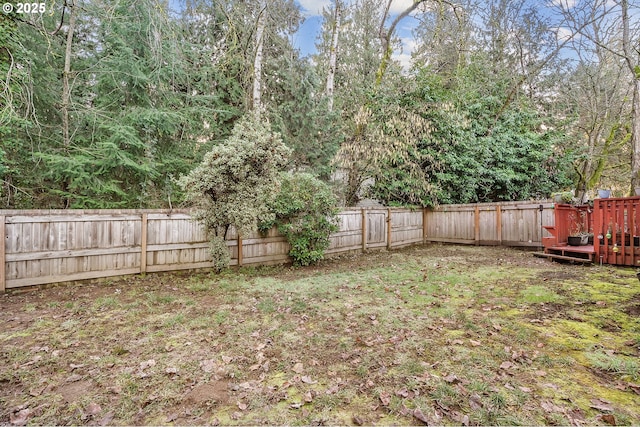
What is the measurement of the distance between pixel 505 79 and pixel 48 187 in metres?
16.4

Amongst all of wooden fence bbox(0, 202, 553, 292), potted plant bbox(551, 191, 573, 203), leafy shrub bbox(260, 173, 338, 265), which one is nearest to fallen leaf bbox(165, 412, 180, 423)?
wooden fence bbox(0, 202, 553, 292)

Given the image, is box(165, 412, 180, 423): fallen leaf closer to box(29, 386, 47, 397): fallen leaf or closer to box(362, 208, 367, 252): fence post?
box(29, 386, 47, 397): fallen leaf

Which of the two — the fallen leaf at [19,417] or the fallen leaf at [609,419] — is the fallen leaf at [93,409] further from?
the fallen leaf at [609,419]

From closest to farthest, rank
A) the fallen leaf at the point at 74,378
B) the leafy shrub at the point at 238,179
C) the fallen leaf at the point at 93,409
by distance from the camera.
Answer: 1. the fallen leaf at the point at 93,409
2. the fallen leaf at the point at 74,378
3. the leafy shrub at the point at 238,179

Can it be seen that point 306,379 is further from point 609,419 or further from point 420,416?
point 609,419

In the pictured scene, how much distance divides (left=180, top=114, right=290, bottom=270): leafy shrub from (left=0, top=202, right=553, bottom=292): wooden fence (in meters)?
0.85

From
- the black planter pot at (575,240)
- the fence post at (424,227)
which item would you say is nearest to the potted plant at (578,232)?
the black planter pot at (575,240)

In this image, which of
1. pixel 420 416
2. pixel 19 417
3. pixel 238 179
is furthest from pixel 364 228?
pixel 19 417

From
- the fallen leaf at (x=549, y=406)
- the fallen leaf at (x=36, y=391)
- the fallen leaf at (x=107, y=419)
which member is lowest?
the fallen leaf at (x=107, y=419)

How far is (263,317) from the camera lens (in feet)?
13.6

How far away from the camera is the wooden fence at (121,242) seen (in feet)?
16.4

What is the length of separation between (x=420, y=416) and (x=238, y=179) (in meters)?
4.91

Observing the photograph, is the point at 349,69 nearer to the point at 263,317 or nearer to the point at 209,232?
the point at 209,232

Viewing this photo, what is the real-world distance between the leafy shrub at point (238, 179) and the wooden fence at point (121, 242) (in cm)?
85
